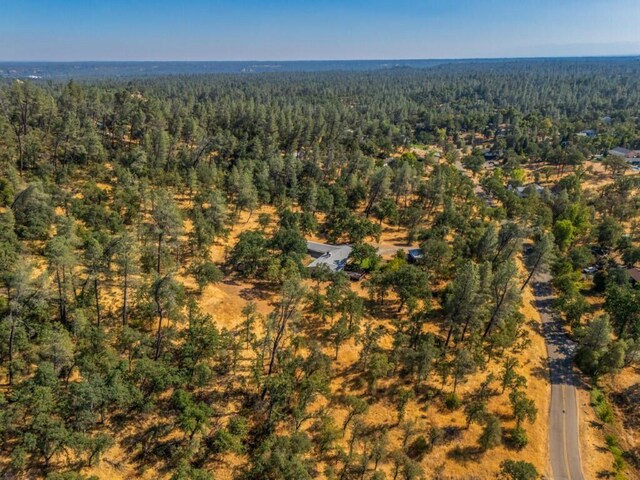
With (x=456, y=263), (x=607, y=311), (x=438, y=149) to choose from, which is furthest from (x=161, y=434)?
(x=438, y=149)

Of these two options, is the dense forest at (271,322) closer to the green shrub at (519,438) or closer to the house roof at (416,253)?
the green shrub at (519,438)

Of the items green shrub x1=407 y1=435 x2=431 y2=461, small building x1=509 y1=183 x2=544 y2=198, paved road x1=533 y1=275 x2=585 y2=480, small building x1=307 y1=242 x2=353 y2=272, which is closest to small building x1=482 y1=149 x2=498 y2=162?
small building x1=509 y1=183 x2=544 y2=198

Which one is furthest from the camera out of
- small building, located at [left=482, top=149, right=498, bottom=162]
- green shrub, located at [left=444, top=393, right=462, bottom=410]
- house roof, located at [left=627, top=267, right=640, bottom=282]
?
small building, located at [left=482, top=149, right=498, bottom=162]

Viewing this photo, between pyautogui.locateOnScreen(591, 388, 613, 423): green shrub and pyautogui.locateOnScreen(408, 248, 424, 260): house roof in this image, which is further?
pyautogui.locateOnScreen(408, 248, 424, 260): house roof

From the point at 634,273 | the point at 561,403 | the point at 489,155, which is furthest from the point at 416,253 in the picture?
the point at 489,155

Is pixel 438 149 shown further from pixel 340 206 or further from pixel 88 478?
pixel 88 478

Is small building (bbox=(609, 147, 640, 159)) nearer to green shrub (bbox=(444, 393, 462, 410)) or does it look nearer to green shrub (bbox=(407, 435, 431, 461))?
green shrub (bbox=(444, 393, 462, 410))

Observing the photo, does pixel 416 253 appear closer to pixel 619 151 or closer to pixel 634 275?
pixel 634 275
